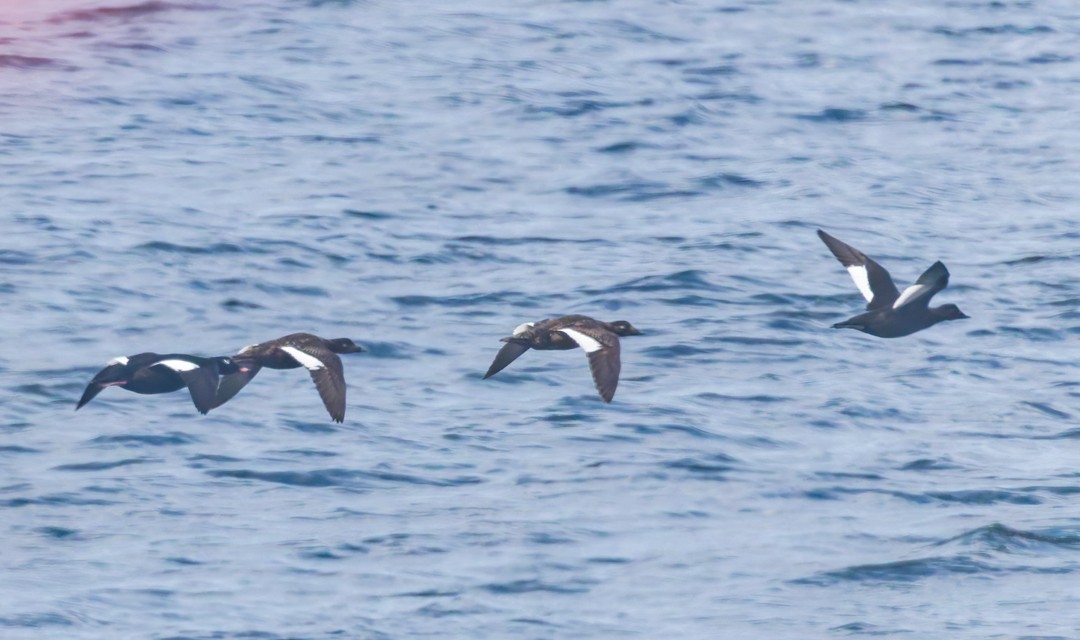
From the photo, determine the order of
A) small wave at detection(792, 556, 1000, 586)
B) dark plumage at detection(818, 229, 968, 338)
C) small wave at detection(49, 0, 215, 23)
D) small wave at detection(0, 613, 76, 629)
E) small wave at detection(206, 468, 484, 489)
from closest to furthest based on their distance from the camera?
1. small wave at detection(0, 613, 76, 629)
2. dark plumage at detection(818, 229, 968, 338)
3. small wave at detection(792, 556, 1000, 586)
4. small wave at detection(206, 468, 484, 489)
5. small wave at detection(49, 0, 215, 23)

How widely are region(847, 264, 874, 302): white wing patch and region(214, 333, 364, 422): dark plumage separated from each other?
412 cm

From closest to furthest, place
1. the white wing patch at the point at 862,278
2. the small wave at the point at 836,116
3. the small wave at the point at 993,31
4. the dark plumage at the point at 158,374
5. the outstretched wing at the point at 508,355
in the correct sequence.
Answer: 1. the dark plumage at the point at 158,374
2. the outstretched wing at the point at 508,355
3. the white wing patch at the point at 862,278
4. the small wave at the point at 836,116
5. the small wave at the point at 993,31

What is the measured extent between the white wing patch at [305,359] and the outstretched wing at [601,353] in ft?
5.68

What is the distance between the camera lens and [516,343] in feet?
49.2

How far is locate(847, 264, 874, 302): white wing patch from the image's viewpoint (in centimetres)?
1641

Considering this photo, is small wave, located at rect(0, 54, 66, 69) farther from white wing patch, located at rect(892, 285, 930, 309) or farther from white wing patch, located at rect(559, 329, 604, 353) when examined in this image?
white wing patch, located at rect(892, 285, 930, 309)

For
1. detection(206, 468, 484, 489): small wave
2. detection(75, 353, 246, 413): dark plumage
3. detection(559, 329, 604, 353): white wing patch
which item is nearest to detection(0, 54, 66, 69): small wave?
detection(206, 468, 484, 489): small wave

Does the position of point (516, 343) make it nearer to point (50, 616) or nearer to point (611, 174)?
point (50, 616)

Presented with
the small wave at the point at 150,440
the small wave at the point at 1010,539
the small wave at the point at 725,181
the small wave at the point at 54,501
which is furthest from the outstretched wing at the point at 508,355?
the small wave at the point at 725,181

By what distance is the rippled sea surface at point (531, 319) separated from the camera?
16.5 metres

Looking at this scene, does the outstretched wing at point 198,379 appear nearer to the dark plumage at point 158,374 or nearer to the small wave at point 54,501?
the dark plumage at point 158,374

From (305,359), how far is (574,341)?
6.06ft

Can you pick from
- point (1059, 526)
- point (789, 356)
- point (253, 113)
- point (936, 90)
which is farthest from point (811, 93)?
point (1059, 526)

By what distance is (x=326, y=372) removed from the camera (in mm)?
14320
